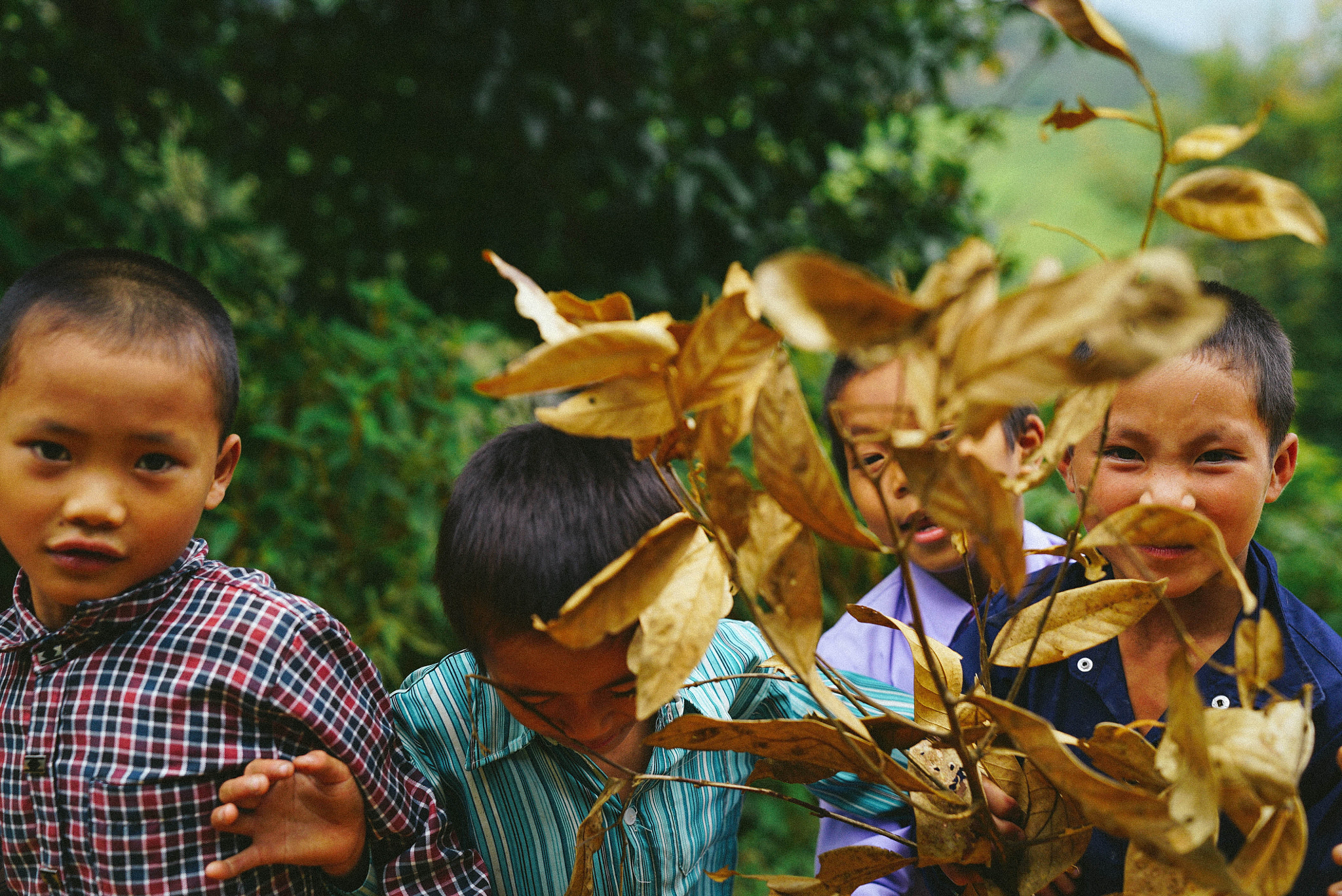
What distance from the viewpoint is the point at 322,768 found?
39.8 inches

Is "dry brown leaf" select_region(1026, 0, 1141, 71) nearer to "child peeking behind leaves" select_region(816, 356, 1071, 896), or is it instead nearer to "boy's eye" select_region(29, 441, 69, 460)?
"child peeking behind leaves" select_region(816, 356, 1071, 896)

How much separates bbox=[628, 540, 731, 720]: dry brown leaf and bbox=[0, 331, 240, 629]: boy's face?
0.62 meters

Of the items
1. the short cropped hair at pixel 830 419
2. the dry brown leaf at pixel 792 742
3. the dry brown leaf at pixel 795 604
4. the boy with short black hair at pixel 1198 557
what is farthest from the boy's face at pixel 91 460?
the short cropped hair at pixel 830 419

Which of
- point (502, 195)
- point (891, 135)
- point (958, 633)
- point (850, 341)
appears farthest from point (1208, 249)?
point (850, 341)

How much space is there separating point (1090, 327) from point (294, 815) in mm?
923

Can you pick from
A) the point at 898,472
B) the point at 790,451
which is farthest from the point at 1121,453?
the point at 790,451

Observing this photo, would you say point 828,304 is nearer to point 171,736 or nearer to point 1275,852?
point 1275,852

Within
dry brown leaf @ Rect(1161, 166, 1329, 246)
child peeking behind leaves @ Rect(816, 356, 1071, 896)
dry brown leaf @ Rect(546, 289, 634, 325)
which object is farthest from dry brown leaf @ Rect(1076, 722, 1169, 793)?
child peeking behind leaves @ Rect(816, 356, 1071, 896)

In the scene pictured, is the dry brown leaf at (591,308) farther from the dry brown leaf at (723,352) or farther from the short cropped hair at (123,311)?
the short cropped hair at (123,311)

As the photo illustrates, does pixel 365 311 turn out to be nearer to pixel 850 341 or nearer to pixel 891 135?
pixel 891 135

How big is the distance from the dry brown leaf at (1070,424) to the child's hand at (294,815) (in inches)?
29.3

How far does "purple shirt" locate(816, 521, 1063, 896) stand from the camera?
147cm

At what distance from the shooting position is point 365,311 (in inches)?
114

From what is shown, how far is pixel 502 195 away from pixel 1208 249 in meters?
14.4
